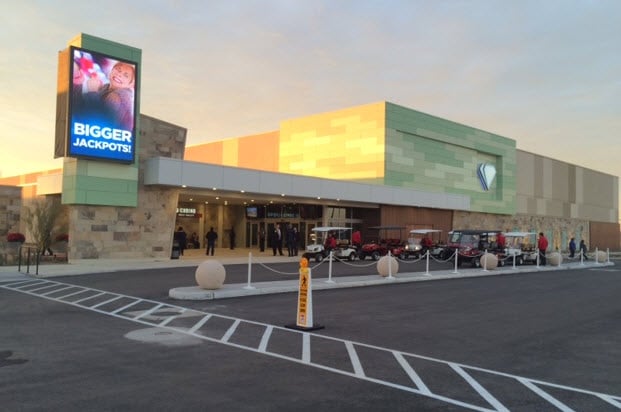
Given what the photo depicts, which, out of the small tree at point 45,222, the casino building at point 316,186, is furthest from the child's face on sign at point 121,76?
the small tree at point 45,222

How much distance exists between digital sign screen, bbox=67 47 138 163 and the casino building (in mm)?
435

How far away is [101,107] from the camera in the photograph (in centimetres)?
2519

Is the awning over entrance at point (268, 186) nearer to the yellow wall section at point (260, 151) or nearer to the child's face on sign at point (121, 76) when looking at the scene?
the child's face on sign at point (121, 76)

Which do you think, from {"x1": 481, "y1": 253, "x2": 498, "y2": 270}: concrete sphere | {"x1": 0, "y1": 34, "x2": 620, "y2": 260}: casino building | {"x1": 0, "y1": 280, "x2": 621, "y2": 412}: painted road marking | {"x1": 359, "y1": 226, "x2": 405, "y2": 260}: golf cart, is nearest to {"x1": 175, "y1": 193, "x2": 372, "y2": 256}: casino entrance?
{"x1": 0, "y1": 34, "x2": 620, "y2": 260}: casino building

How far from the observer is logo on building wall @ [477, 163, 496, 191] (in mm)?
52981

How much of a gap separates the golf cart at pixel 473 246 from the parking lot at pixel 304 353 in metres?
12.6

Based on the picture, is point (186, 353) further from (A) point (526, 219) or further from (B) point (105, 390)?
(A) point (526, 219)

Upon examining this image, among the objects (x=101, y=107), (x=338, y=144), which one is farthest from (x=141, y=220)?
(x=338, y=144)

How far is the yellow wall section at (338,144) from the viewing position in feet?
143

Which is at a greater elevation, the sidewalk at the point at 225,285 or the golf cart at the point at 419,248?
the golf cart at the point at 419,248

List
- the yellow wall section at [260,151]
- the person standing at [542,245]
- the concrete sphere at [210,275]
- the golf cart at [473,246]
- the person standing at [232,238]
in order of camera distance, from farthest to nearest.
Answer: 1. the yellow wall section at [260,151]
2. the person standing at [232,238]
3. the person standing at [542,245]
4. the golf cart at [473,246]
5. the concrete sphere at [210,275]

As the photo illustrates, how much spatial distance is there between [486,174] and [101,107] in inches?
1597

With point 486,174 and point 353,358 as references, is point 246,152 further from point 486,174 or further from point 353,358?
point 353,358

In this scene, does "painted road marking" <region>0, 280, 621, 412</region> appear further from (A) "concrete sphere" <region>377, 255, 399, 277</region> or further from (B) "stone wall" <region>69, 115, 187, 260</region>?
(B) "stone wall" <region>69, 115, 187, 260</region>
